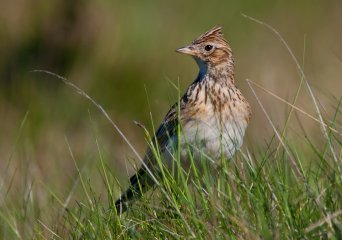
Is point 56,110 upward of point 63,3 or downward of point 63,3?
downward

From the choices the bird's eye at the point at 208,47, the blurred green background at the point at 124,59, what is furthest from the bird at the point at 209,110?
the blurred green background at the point at 124,59

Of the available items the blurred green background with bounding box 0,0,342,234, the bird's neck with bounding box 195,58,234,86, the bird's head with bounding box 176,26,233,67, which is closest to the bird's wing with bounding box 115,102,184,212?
the bird's neck with bounding box 195,58,234,86

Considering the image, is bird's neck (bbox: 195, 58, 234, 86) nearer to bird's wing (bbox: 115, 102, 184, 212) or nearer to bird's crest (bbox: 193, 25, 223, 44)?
bird's crest (bbox: 193, 25, 223, 44)

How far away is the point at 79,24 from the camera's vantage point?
12289mm

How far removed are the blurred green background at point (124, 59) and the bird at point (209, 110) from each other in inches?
122

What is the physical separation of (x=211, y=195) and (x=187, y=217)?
6.5 inches

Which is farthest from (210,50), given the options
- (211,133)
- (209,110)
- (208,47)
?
(211,133)

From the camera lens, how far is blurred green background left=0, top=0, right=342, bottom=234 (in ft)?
35.8

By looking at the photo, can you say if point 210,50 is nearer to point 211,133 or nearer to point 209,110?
point 209,110

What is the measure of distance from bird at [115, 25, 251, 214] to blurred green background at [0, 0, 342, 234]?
10.2 ft

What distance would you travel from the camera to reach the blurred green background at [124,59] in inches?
430

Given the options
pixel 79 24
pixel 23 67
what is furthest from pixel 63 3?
pixel 23 67

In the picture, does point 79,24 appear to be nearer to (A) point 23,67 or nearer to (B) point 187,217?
(A) point 23,67

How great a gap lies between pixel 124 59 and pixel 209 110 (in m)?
5.26
